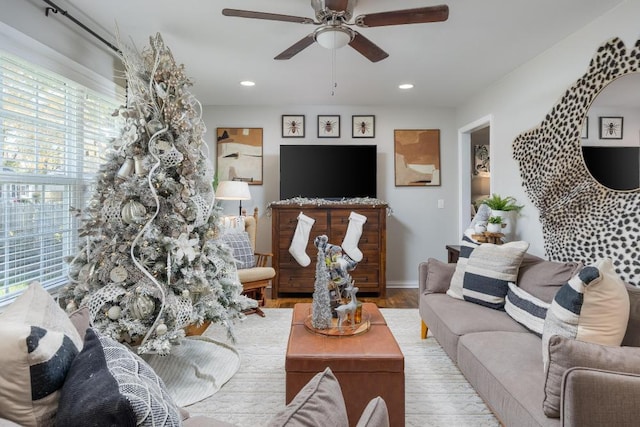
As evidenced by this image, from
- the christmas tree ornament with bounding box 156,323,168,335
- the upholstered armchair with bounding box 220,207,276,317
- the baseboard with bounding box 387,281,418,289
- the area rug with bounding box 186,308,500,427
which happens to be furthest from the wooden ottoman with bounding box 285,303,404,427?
the baseboard with bounding box 387,281,418,289

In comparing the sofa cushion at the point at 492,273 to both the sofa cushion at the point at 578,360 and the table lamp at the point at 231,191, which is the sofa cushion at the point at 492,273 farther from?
the table lamp at the point at 231,191

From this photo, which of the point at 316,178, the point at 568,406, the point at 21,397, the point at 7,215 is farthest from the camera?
the point at 316,178

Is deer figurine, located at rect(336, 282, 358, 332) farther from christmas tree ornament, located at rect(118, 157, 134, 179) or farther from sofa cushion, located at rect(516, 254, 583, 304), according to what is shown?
christmas tree ornament, located at rect(118, 157, 134, 179)

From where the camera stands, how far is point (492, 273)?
2635mm

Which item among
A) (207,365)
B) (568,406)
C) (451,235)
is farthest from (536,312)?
(451,235)

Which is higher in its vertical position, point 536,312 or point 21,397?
point 21,397

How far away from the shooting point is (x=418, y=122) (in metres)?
5.09

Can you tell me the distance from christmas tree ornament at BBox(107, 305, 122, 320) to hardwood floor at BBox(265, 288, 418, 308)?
209 cm

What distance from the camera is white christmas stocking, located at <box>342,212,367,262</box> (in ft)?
15.0

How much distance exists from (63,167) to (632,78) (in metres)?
3.72

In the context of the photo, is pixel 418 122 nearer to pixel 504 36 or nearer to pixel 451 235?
pixel 451 235

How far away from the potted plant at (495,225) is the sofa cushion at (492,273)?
0.58 meters

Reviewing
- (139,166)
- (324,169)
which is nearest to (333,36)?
(139,166)

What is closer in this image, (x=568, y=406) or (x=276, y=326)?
(x=568, y=406)
